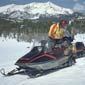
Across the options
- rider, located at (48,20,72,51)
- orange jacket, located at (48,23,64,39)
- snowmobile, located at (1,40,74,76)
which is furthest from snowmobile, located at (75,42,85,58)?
snowmobile, located at (1,40,74,76)

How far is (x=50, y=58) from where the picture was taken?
13.7 m

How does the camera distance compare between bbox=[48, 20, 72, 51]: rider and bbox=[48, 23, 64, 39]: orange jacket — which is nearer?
bbox=[48, 20, 72, 51]: rider

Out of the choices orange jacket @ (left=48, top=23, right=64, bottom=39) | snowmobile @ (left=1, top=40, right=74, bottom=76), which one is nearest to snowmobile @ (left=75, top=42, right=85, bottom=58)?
orange jacket @ (left=48, top=23, right=64, bottom=39)

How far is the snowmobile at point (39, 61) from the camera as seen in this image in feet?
41.9

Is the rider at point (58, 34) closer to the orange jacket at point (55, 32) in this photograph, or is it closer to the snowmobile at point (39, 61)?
the orange jacket at point (55, 32)

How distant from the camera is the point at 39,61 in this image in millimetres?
12977

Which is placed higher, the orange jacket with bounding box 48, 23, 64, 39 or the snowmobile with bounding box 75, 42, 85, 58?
the orange jacket with bounding box 48, 23, 64, 39

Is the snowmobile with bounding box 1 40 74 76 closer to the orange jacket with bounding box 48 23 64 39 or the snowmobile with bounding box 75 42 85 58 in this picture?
the orange jacket with bounding box 48 23 64 39

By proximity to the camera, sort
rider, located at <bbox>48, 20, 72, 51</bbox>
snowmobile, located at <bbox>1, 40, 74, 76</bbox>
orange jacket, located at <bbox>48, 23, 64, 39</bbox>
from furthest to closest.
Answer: orange jacket, located at <bbox>48, 23, 64, 39</bbox>
rider, located at <bbox>48, 20, 72, 51</bbox>
snowmobile, located at <bbox>1, 40, 74, 76</bbox>

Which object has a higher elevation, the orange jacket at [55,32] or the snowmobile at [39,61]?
the orange jacket at [55,32]

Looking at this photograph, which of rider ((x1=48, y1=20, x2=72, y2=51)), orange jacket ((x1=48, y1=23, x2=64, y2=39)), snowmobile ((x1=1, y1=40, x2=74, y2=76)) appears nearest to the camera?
snowmobile ((x1=1, y1=40, x2=74, y2=76))

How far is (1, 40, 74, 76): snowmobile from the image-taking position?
41.9 ft

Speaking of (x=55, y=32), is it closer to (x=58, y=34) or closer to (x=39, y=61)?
(x=58, y=34)

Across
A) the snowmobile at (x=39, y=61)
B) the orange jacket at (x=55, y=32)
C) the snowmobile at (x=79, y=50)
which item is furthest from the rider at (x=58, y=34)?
the snowmobile at (x=79, y=50)
